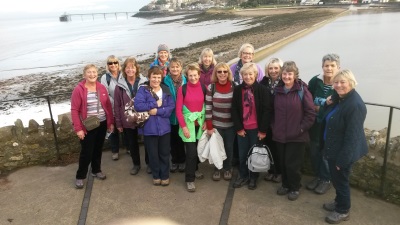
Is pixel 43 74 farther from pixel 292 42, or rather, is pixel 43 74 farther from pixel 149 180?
pixel 149 180

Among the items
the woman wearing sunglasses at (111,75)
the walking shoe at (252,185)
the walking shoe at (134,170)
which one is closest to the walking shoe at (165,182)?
the walking shoe at (134,170)

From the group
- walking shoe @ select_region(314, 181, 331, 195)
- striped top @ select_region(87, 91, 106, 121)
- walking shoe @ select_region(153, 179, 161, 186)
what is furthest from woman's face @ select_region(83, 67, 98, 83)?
walking shoe @ select_region(314, 181, 331, 195)

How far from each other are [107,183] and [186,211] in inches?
52.0

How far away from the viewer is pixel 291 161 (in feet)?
12.6

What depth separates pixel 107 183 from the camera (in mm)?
4508

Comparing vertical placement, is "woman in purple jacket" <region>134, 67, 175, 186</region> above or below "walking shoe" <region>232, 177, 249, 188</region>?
above

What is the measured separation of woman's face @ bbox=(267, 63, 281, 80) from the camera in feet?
13.1

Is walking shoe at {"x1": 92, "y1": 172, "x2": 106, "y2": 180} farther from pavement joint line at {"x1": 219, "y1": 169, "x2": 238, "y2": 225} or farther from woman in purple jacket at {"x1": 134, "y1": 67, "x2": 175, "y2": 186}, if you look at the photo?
pavement joint line at {"x1": 219, "y1": 169, "x2": 238, "y2": 225}

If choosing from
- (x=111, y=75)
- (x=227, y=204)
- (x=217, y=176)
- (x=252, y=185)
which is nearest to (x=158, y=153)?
(x=217, y=176)

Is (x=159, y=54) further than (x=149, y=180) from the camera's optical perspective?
Yes

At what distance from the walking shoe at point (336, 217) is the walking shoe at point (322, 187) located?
1.70 ft

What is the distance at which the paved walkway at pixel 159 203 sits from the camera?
11.9 feet

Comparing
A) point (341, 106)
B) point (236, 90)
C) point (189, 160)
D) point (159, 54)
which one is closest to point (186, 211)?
point (189, 160)

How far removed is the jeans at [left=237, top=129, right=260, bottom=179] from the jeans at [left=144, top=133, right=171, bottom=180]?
3.08ft
